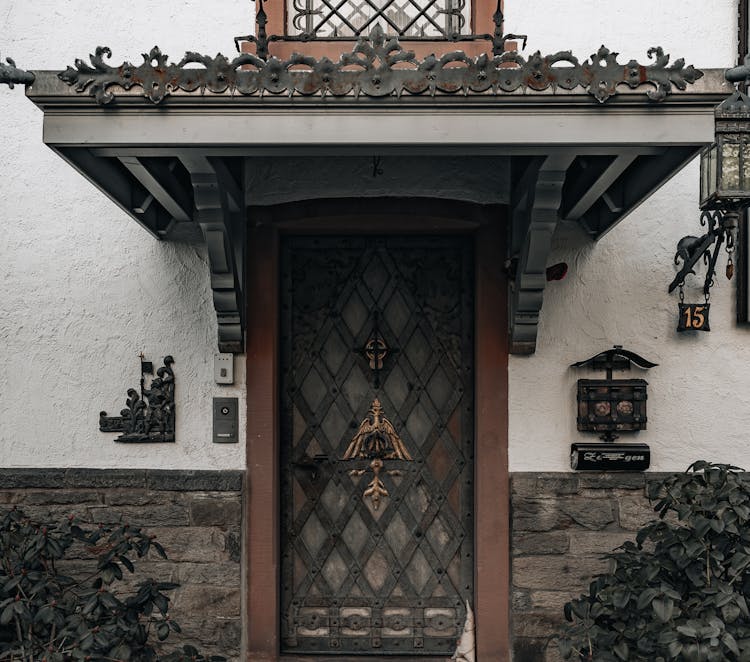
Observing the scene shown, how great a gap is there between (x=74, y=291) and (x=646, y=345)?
10.1ft

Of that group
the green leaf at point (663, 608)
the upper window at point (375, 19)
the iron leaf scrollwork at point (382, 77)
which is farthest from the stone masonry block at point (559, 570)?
the upper window at point (375, 19)

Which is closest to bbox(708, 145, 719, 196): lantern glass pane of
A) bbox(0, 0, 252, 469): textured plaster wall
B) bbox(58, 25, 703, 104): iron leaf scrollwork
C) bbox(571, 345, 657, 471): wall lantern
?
bbox(58, 25, 703, 104): iron leaf scrollwork

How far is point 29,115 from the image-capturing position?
13.2 ft

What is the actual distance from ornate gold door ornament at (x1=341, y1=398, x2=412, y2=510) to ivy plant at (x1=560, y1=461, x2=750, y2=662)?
123 cm

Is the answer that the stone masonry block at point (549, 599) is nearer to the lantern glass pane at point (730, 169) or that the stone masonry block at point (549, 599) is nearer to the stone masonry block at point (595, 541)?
the stone masonry block at point (595, 541)

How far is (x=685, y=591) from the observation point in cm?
313

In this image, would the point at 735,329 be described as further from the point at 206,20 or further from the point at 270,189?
the point at 206,20

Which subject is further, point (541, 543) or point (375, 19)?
point (541, 543)

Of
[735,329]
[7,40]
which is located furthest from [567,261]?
[7,40]

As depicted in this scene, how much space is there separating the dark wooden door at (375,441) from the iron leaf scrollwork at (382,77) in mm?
1536

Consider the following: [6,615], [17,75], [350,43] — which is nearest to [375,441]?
[6,615]

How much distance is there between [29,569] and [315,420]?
1.57 meters

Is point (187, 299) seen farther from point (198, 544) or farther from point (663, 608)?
point (663, 608)

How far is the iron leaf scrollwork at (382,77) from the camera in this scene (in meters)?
2.64
